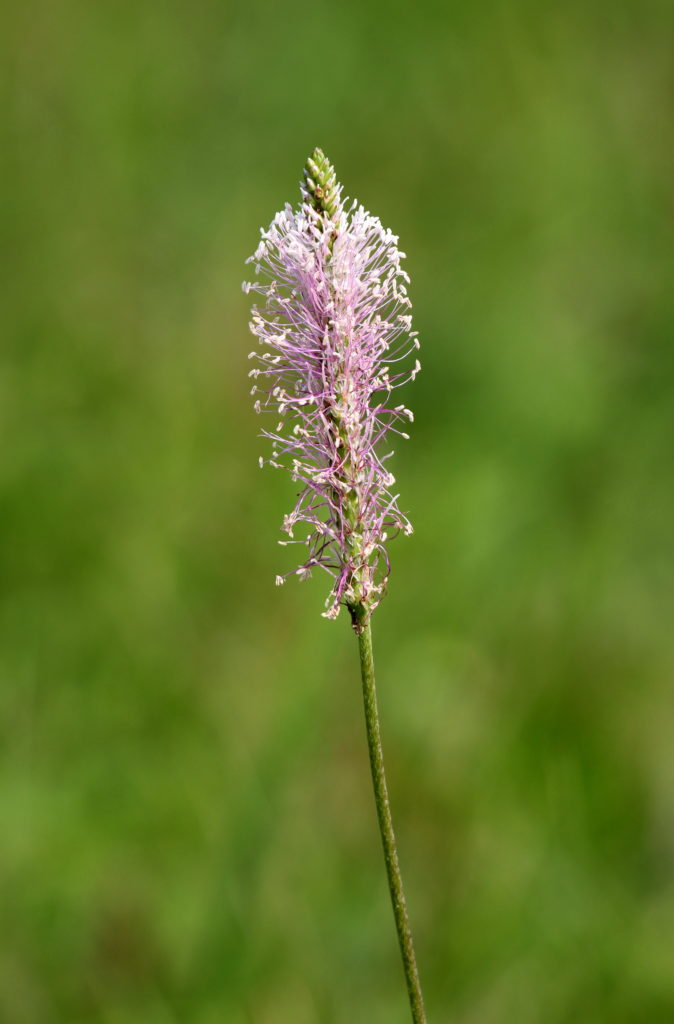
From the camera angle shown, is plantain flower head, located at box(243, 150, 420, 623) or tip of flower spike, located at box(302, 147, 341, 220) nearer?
tip of flower spike, located at box(302, 147, 341, 220)

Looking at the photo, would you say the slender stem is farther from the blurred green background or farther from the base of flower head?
the blurred green background

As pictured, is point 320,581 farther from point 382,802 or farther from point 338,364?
point 382,802

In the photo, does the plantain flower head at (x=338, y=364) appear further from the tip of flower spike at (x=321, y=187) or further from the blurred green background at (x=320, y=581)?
the blurred green background at (x=320, y=581)

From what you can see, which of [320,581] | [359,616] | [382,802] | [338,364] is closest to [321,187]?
[338,364]

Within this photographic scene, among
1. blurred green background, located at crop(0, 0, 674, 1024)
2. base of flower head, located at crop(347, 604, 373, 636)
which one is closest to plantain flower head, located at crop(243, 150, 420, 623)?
base of flower head, located at crop(347, 604, 373, 636)

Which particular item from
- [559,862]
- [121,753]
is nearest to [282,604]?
[121,753]

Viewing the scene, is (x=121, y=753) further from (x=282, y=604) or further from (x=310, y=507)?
(x=310, y=507)
